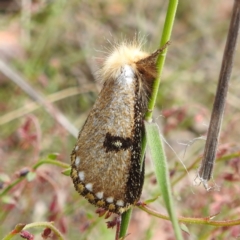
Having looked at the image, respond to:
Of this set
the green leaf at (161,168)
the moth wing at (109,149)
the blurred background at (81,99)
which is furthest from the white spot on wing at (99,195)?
the blurred background at (81,99)

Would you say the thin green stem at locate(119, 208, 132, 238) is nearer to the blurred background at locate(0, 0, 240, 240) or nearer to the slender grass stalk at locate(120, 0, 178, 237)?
the slender grass stalk at locate(120, 0, 178, 237)

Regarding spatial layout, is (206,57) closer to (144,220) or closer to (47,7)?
(47,7)

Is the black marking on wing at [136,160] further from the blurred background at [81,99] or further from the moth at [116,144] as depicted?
the blurred background at [81,99]

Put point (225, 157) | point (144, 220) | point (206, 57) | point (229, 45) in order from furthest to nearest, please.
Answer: point (206, 57)
point (144, 220)
point (225, 157)
point (229, 45)

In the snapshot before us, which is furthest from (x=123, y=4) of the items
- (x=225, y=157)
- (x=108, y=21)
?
(x=225, y=157)

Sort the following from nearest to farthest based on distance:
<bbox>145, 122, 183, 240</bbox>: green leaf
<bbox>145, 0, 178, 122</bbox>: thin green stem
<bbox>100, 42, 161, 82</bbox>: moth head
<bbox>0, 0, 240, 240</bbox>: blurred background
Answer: <bbox>145, 122, 183, 240</bbox>: green leaf, <bbox>145, 0, 178, 122</bbox>: thin green stem, <bbox>100, 42, 161, 82</bbox>: moth head, <bbox>0, 0, 240, 240</bbox>: blurred background

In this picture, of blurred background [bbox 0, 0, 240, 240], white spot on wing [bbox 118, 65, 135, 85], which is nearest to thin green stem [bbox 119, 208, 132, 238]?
white spot on wing [bbox 118, 65, 135, 85]
